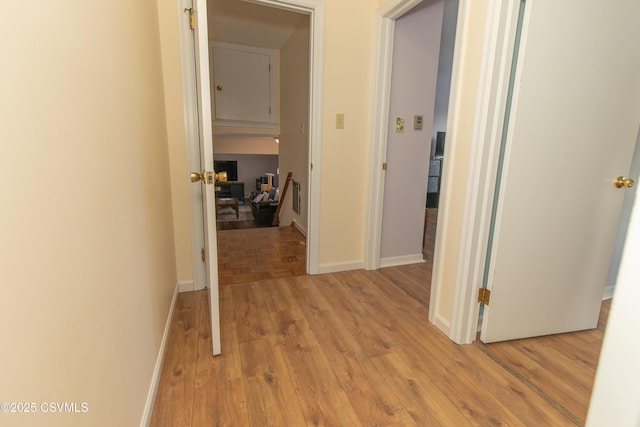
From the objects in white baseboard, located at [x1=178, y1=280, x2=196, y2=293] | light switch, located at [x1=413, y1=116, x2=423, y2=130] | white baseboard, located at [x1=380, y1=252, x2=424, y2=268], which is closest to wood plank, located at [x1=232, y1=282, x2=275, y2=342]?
white baseboard, located at [x1=178, y1=280, x2=196, y2=293]

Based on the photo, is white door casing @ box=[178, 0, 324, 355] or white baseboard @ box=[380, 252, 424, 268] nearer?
white door casing @ box=[178, 0, 324, 355]

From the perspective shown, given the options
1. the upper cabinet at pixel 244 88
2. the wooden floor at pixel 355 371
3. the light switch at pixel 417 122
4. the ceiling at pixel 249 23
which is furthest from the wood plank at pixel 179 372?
the upper cabinet at pixel 244 88

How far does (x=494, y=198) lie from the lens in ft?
5.26

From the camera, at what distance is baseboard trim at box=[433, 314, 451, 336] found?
1789mm

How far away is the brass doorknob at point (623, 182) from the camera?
163 cm

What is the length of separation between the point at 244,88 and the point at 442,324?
151 inches

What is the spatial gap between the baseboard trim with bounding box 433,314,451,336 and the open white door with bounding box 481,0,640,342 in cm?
18

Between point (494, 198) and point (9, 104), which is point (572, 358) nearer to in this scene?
point (494, 198)

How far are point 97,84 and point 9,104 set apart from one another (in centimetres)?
43

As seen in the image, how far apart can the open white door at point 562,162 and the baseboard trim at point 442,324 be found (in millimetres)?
182

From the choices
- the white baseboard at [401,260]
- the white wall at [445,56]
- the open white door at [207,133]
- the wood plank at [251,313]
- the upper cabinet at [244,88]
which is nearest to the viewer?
the open white door at [207,133]

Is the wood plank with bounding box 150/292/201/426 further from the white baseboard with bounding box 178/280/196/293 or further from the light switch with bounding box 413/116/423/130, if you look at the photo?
the light switch with bounding box 413/116/423/130

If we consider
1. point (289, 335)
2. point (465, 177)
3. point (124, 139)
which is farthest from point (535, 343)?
point (124, 139)

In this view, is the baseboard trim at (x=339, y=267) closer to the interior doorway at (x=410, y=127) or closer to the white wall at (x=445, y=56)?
the interior doorway at (x=410, y=127)
